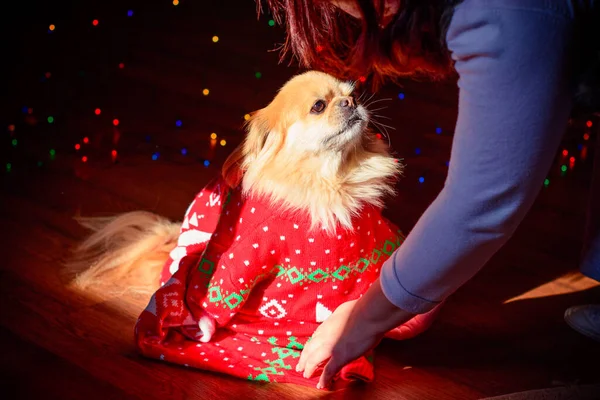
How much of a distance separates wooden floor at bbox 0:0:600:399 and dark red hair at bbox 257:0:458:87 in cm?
70

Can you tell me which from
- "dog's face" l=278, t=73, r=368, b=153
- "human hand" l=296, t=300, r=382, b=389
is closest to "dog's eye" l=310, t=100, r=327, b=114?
"dog's face" l=278, t=73, r=368, b=153

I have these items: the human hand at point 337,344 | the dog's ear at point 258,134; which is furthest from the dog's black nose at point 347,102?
the human hand at point 337,344

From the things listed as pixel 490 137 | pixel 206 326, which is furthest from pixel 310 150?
pixel 490 137

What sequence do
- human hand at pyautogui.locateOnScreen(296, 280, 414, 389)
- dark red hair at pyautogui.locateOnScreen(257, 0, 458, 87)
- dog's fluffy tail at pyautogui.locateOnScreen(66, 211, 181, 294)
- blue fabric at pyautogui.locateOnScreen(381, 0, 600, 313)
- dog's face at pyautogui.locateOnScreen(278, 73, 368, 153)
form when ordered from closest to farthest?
blue fabric at pyautogui.locateOnScreen(381, 0, 600, 313)
dark red hair at pyautogui.locateOnScreen(257, 0, 458, 87)
human hand at pyautogui.locateOnScreen(296, 280, 414, 389)
dog's face at pyautogui.locateOnScreen(278, 73, 368, 153)
dog's fluffy tail at pyautogui.locateOnScreen(66, 211, 181, 294)

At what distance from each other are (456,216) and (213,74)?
2.30 m

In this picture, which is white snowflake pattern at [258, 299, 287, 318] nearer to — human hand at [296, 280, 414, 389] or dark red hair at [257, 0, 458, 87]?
human hand at [296, 280, 414, 389]

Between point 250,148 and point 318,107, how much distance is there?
0.17 metres

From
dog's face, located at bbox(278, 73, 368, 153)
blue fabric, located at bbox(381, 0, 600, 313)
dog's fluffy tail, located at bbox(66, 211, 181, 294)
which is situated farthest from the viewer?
dog's fluffy tail, located at bbox(66, 211, 181, 294)

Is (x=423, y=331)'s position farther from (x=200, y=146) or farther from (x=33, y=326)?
(x=200, y=146)

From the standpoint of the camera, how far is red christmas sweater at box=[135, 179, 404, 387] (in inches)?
56.4

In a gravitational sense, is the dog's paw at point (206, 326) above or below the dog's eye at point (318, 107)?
below

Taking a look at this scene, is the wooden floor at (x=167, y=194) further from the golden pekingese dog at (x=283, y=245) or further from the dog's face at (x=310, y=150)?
the dog's face at (x=310, y=150)

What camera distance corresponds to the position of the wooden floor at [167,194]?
1.46 m

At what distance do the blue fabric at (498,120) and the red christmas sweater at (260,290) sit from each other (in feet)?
1.59
